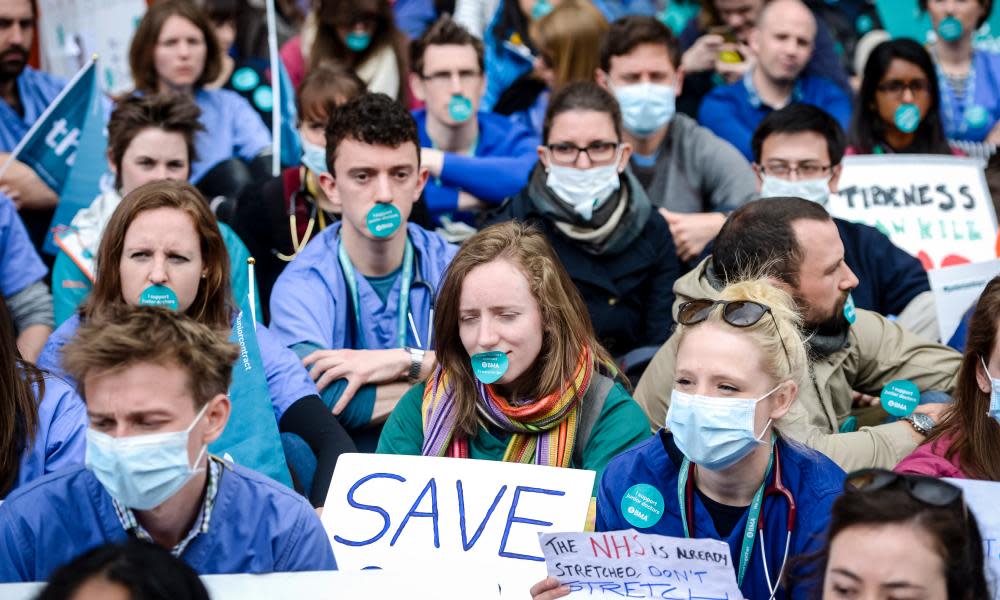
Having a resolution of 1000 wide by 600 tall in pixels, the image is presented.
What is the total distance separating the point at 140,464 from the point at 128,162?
10.1ft

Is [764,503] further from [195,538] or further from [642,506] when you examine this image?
[195,538]

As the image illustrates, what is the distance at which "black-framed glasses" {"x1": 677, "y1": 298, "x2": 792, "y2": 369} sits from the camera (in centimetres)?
378

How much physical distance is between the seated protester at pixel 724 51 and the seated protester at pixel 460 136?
128 centimetres

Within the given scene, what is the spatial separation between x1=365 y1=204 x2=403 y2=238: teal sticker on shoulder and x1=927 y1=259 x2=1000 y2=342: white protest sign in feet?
6.88

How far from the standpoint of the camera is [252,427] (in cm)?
451

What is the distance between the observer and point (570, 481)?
399 centimetres

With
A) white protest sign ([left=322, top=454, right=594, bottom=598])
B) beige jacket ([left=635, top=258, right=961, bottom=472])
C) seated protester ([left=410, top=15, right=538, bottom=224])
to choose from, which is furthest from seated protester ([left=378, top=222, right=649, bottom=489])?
seated protester ([left=410, top=15, right=538, bottom=224])

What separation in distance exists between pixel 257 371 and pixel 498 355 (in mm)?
916

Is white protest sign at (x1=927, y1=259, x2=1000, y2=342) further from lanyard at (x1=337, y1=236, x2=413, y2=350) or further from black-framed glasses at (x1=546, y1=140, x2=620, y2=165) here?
lanyard at (x1=337, y1=236, x2=413, y2=350)

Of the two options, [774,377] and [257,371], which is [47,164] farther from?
[774,377]

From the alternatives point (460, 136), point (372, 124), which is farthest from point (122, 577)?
point (460, 136)

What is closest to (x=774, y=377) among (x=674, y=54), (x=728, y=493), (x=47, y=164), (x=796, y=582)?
(x=728, y=493)

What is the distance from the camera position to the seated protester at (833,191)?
5699 millimetres

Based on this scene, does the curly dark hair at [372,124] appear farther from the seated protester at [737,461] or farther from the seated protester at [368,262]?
the seated protester at [737,461]
